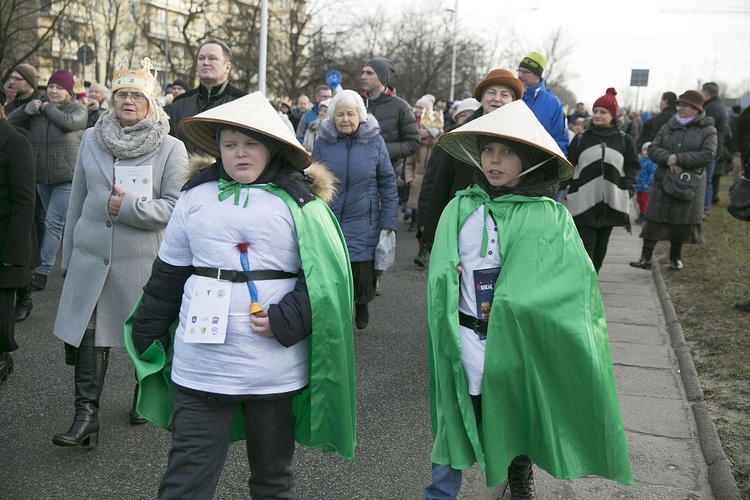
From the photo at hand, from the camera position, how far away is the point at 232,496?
147 inches

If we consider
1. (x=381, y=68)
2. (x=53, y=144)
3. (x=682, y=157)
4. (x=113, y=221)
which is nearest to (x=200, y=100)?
(x=113, y=221)

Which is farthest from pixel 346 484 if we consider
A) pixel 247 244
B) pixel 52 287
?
pixel 52 287

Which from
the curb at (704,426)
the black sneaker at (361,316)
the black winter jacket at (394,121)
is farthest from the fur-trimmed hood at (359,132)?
the curb at (704,426)

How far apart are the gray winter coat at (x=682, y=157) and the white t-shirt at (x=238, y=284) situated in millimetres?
7235

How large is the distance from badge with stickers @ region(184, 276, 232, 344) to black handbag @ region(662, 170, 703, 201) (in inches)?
295

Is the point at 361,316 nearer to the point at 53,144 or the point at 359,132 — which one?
the point at 359,132

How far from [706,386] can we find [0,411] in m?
4.71

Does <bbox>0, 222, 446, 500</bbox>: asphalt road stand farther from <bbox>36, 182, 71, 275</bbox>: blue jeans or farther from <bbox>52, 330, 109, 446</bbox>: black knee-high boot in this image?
<bbox>36, 182, 71, 275</bbox>: blue jeans

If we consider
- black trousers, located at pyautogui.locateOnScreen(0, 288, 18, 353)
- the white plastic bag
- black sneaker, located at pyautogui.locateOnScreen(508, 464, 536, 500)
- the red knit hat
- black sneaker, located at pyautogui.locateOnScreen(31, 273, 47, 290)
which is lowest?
black sneaker, located at pyautogui.locateOnScreen(31, 273, 47, 290)

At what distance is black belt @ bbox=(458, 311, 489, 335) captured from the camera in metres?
3.23

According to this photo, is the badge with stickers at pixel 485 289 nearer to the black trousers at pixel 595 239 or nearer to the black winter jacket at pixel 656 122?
the black trousers at pixel 595 239

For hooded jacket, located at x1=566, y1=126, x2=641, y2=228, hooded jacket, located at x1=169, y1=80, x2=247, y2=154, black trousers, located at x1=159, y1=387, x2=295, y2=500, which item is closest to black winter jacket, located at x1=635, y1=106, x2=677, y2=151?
hooded jacket, located at x1=566, y1=126, x2=641, y2=228

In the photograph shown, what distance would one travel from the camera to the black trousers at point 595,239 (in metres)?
7.66

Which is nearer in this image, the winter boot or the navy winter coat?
the navy winter coat
